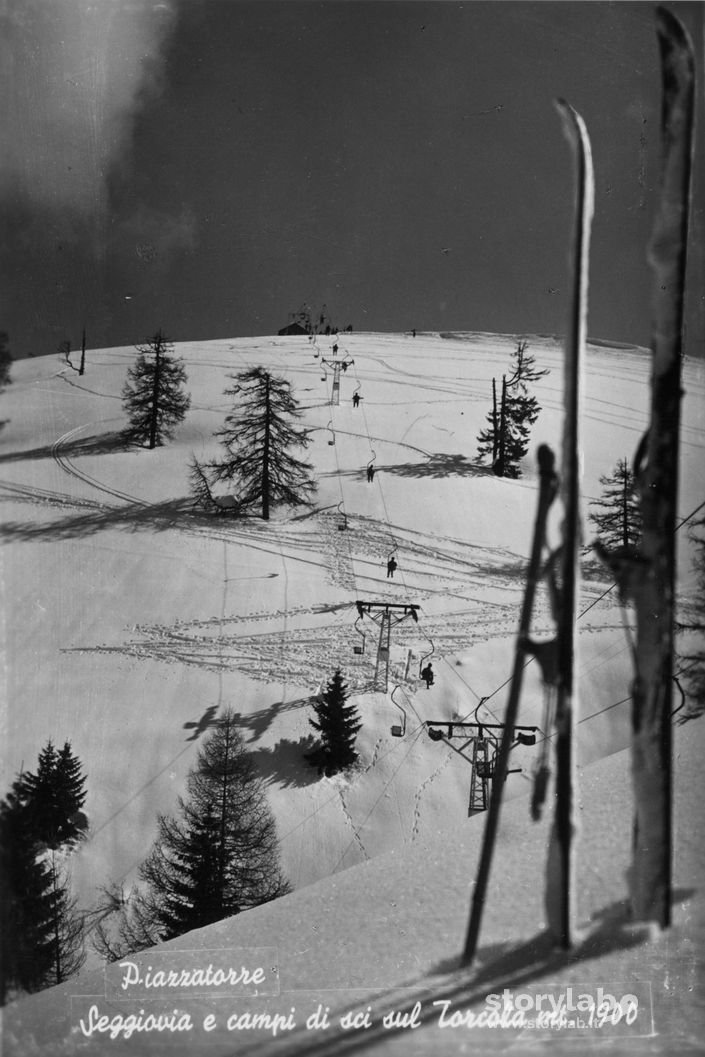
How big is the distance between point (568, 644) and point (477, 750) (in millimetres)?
477

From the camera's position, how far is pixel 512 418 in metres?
2.16

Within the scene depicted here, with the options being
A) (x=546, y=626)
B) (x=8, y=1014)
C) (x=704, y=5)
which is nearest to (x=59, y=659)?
(x=8, y=1014)

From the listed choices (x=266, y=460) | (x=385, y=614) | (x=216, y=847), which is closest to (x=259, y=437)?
(x=266, y=460)

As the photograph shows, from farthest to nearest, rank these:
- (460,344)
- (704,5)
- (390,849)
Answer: (460,344), (390,849), (704,5)

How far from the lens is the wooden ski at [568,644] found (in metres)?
1.80

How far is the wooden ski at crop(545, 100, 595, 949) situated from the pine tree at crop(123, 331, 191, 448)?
1081mm

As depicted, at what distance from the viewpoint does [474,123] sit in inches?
83.7

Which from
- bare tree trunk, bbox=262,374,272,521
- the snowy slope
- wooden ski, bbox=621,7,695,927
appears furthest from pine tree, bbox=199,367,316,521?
the snowy slope

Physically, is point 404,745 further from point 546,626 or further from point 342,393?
point 342,393

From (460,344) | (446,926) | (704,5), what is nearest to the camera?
(446,926)

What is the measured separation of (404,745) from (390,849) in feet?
0.90

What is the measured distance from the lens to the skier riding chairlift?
7.15ft

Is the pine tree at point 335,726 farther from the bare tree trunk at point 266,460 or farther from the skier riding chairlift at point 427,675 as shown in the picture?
the bare tree trunk at point 266,460

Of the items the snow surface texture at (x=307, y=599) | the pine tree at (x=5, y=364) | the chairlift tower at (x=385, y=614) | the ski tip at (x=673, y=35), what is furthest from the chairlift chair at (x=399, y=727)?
the ski tip at (x=673, y=35)
